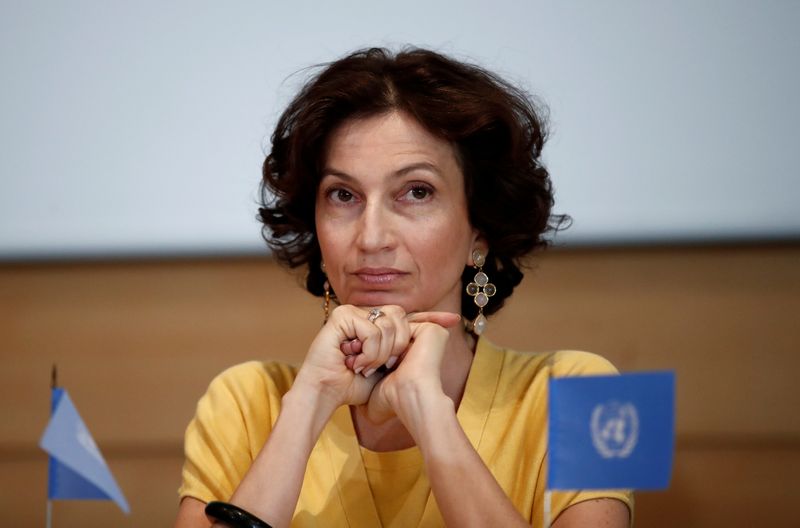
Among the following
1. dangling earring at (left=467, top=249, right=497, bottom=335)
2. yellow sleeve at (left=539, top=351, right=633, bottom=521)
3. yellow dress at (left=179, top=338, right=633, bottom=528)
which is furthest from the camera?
dangling earring at (left=467, top=249, right=497, bottom=335)

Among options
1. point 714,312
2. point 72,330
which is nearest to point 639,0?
point 714,312

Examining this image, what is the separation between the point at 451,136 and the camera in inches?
68.7

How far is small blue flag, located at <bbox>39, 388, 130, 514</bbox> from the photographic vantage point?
4.78 ft

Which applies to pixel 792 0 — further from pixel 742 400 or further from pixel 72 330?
pixel 72 330

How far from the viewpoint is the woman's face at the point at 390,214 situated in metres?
1.69

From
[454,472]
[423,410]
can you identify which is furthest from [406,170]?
[454,472]

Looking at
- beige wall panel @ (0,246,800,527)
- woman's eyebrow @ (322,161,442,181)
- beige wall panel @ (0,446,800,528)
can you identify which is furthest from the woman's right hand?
beige wall panel @ (0,446,800,528)

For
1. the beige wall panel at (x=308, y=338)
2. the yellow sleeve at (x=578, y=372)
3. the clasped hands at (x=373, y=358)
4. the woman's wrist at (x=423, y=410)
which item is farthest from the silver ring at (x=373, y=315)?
the beige wall panel at (x=308, y=338)

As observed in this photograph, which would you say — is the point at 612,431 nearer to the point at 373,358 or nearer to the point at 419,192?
the point at 373,358

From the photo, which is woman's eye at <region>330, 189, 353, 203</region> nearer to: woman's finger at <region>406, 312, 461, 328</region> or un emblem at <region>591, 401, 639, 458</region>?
woman's finger at <region>406, 312, 461, 328</region>

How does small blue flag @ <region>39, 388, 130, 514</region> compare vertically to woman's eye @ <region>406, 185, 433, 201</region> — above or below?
below

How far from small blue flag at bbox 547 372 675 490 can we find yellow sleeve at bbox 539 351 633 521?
0.41 m

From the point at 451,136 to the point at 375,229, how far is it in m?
0.22

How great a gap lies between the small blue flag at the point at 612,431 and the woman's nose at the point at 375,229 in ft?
1.77
